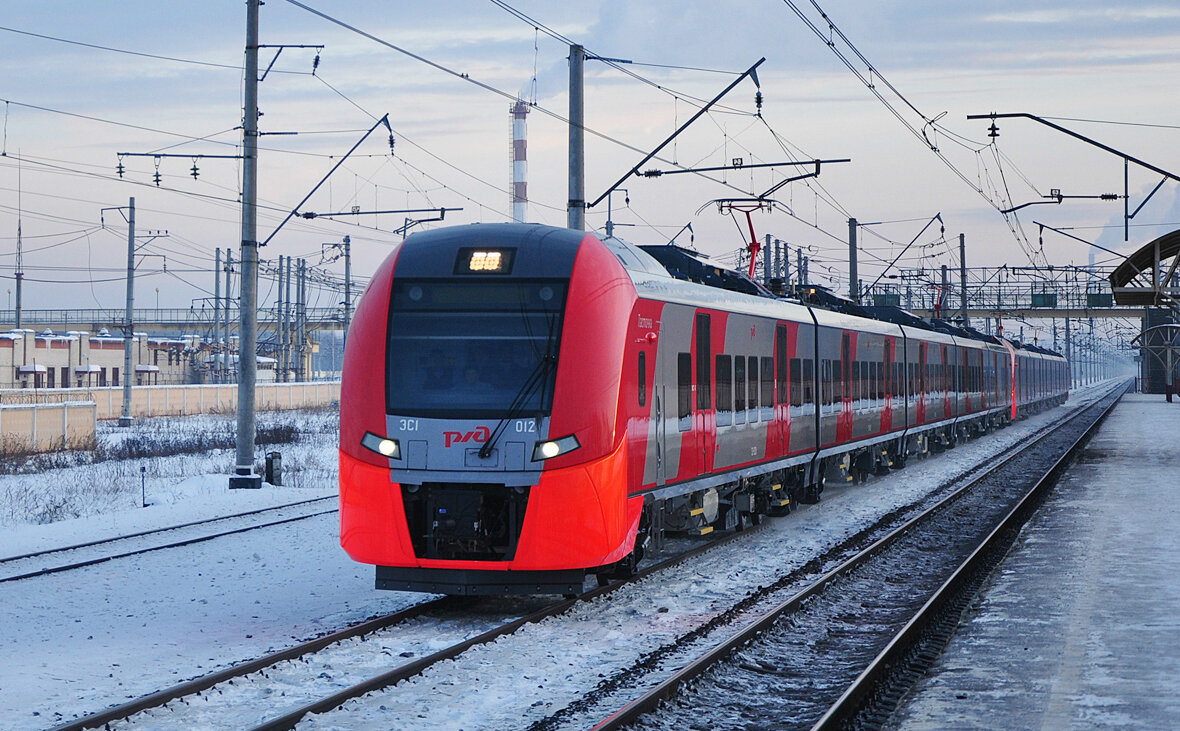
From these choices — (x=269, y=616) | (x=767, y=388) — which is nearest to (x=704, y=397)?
(x=767, y=388)

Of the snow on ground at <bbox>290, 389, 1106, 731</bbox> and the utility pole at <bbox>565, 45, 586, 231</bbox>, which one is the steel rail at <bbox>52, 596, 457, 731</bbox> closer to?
the snow on ground at <bbox>290, 389, 1106, 731</bbox>

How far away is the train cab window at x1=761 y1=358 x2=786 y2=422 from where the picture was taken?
16094mm

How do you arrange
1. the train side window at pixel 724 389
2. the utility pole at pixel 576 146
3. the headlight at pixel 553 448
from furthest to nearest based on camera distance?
the utility pole at pixel 576 146 → the train side window at pixel 724 389 → the headlight at pixel 553 448

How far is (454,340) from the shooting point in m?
→ 10.5

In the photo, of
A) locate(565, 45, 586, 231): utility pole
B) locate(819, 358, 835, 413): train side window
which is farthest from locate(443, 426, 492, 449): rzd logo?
locate(819, 358, 835, 413): train side window

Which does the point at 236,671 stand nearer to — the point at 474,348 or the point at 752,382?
the point at 474,348

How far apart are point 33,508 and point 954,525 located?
14.5 m

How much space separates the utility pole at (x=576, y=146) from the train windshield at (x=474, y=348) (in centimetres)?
854

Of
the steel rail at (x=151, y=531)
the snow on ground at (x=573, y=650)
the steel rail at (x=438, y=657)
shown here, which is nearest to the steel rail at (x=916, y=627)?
the snow on ground at (x=573, y=650)

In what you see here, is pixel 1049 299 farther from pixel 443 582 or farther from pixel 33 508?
pixel 443 582

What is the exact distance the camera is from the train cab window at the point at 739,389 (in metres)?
14.7

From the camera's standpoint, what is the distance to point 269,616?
10.7 meters

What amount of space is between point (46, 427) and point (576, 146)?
74.0 ft

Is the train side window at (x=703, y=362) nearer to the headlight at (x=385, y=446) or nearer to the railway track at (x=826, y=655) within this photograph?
the railway track at (x=826, y=655)
